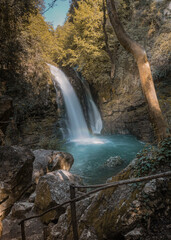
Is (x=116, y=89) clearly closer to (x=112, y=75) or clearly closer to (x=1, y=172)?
(x=112, y=75)

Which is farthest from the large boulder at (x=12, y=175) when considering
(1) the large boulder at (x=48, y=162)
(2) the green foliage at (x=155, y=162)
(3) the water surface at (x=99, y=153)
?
(2) the green foliage at (x=155, y=162)

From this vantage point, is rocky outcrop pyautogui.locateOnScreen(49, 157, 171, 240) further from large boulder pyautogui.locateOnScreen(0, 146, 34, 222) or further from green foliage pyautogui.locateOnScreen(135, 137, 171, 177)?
large boulder pyautogui.locateOnScreen(0, 146, 34, 222)

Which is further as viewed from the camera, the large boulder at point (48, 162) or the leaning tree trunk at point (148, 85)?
the large boulder at point (48, 162)

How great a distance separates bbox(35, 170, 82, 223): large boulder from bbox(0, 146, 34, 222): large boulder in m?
0.75

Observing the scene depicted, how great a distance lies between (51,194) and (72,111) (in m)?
10.0

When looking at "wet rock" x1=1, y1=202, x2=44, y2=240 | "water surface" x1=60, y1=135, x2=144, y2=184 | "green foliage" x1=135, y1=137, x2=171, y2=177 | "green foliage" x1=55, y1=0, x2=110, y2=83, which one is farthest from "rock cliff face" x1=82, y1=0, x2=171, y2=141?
"wet rock" x1=1, y1=202, x2=44, y2=240

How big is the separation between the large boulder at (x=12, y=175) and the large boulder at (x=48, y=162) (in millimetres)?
851

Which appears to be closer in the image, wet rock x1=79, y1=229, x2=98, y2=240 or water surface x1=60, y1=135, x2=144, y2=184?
wet rock x1=79, y1=229, x2=98, y2=240

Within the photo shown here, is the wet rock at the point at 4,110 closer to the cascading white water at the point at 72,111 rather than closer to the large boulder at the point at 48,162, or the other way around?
the large boulder at the point at 48,162

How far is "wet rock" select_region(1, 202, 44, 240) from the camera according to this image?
2.98 meters

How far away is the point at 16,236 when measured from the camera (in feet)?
9.84

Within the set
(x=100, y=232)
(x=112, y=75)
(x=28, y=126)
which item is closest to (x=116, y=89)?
(x=112, y=75)

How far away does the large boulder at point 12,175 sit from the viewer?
3.60m

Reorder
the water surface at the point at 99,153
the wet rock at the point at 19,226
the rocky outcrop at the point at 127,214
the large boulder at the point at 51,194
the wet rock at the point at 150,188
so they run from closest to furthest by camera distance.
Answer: the rocky outcrop at the point at 127,214, the wet rock at the point at 150,188, the wet rock at the point at 19,226, the large boulder at the point at 51,194, the water surface at the point at 99,153
